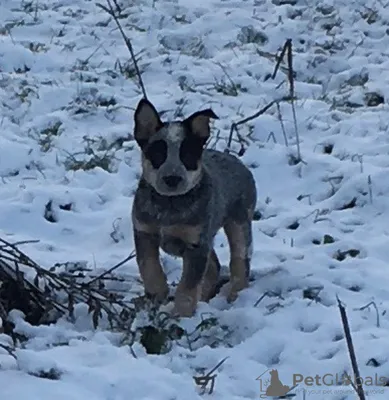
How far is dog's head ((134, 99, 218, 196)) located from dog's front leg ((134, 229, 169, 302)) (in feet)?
1.05

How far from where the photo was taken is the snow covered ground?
4.56m

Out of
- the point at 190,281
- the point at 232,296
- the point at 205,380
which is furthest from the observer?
the point at 232,296

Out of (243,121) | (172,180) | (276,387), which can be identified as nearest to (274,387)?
(276,387)

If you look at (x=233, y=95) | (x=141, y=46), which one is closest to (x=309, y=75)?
(x=233, y=95)

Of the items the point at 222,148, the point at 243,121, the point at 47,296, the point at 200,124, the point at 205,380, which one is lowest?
the point at 205,380

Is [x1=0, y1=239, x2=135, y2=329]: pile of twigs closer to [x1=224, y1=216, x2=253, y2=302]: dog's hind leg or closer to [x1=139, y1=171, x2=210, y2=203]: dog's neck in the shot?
[x1=139, y1=171, x2=210, y2=203]: dog's neck

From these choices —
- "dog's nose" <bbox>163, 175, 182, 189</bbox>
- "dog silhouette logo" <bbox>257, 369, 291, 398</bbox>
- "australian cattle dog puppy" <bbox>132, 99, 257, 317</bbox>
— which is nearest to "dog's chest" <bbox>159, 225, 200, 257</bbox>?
"australian cattle dog puppy" <bbox>132, 99, 257, 317</bbox>

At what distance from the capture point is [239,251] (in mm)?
5629

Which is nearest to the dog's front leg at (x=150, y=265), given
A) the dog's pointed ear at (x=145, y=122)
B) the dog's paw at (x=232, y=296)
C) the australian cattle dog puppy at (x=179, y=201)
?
the australian cattle dog puppy at (x=179, y=201)

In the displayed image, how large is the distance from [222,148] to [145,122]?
2.49m

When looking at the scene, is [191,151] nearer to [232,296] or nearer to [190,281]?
[190,281]

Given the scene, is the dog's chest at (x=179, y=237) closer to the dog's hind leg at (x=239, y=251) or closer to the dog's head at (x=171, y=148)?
the dog's head at (x=171, y=148)

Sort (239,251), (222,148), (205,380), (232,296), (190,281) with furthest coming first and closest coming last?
(222,148)
(239,251)
(232,296)
(190,281)
(205,380)

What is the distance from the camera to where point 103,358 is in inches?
176
